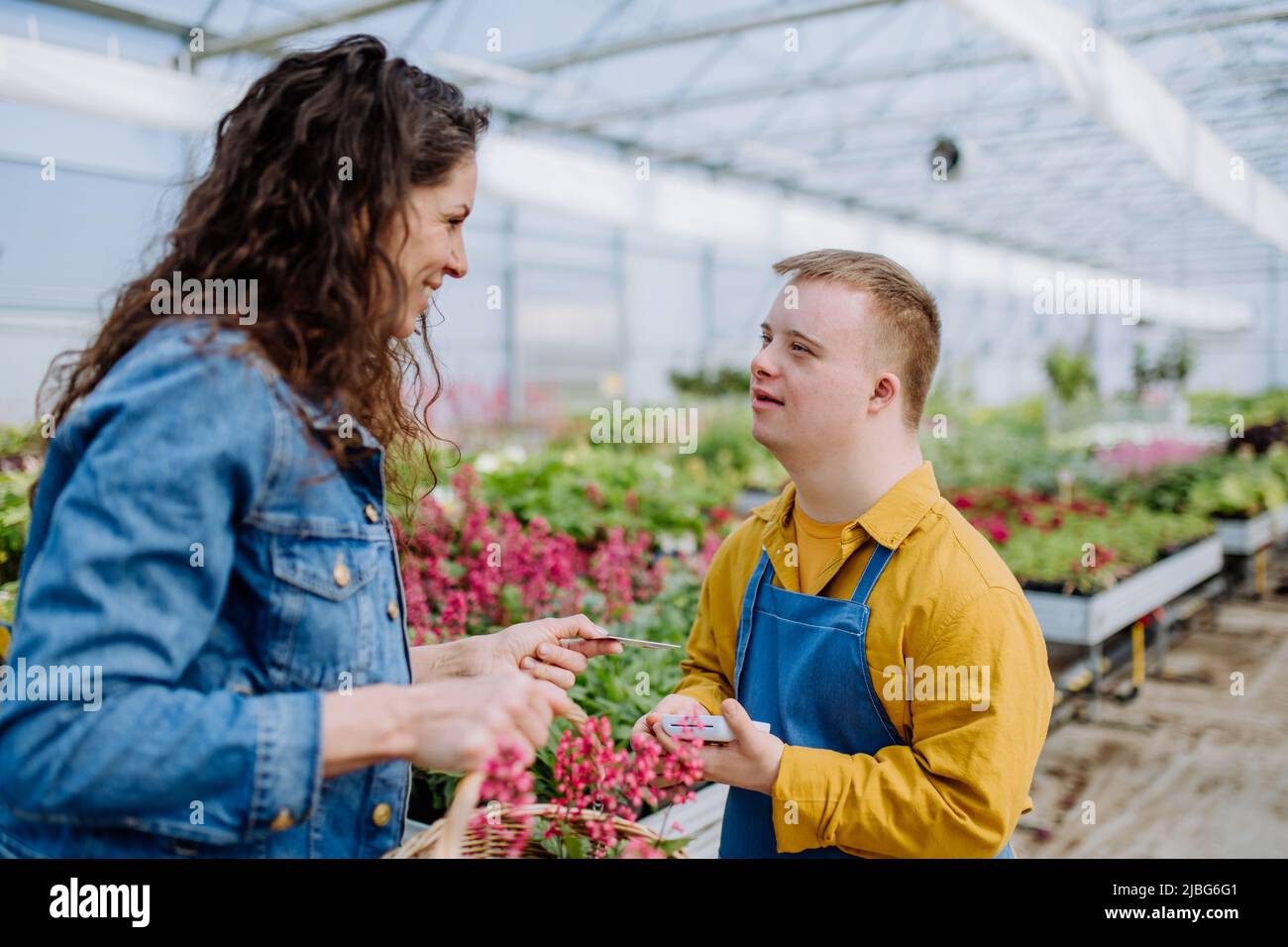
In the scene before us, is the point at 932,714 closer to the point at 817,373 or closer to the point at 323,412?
the point at 817,373

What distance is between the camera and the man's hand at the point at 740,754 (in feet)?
4.22

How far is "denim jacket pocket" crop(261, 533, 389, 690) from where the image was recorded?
0.99 m

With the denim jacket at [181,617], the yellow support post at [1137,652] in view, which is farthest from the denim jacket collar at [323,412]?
the yellow support post at [1137,652]

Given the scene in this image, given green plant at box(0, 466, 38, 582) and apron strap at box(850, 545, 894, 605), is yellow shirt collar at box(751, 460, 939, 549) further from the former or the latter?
green plant at box(0, 466, 38, 582)

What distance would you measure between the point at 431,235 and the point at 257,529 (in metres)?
0.36

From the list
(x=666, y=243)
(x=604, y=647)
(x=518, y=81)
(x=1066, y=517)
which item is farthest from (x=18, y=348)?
(x=666, y=243)

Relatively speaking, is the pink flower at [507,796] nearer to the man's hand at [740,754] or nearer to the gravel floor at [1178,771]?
the man's hand at [740,754]

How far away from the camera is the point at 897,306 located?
1.52 m

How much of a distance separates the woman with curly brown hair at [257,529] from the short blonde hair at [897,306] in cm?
58

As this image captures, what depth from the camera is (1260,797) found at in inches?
154

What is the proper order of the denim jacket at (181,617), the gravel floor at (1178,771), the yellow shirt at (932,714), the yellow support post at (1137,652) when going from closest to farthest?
1. the denim jacket at (181,617)
2. the yellow shirt at (932,714)
3. the gravel floor at (1178,771)
4. the yellow support post at (1137,652)

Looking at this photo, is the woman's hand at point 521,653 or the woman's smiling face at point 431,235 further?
the woman's hand at point 521,653
